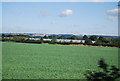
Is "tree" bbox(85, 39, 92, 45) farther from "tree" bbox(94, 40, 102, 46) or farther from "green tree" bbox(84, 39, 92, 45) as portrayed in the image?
"tree" bbox(94, 40, 102, 46)

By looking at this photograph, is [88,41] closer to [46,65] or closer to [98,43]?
[98,43]

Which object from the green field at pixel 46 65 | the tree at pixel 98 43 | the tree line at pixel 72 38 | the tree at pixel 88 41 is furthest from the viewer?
the tree at pixel 88 41

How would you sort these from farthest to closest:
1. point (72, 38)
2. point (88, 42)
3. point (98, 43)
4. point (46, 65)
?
point (72, 38) → point (88, 42) → point (98, 43) → point (46, 65)

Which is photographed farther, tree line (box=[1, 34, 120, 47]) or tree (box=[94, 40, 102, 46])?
tree (box=[94, 40, 102, 46])

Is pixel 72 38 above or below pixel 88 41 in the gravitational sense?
above

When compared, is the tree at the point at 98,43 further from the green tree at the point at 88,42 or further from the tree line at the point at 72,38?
the green tree at the point at 88,42

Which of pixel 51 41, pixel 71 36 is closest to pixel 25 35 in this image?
pixel 51 41

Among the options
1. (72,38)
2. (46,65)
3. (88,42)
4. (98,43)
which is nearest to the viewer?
(46,65)

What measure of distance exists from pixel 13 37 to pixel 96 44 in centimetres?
2205

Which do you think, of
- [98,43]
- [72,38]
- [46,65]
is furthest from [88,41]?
[46,65]

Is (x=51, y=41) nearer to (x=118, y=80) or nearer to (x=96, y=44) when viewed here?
(x=96, y=44)

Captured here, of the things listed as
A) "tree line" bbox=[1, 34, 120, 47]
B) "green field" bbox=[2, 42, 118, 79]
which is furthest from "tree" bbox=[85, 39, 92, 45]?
"green field" bbox=[2, 42, 118, 79]

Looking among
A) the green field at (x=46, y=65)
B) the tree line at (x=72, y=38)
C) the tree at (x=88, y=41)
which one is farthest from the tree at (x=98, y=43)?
the green field at (x=46, y=65)

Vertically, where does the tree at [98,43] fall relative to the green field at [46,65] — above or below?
below
